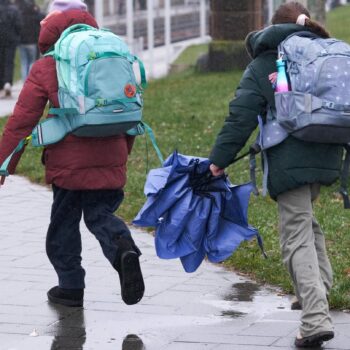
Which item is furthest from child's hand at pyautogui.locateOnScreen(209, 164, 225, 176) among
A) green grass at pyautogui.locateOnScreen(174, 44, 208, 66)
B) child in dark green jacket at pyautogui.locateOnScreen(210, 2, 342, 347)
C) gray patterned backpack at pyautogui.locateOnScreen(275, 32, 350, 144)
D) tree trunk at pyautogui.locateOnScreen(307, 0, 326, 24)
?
green grass at pyautogui.locateOnScreen(174, 44, 208, 66)

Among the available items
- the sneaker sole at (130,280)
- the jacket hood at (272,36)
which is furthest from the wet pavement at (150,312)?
the jacket hood at (272,36)

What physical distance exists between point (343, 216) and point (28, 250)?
259 centimetres

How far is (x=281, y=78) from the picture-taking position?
5.88 m

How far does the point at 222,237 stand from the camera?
6.51 m

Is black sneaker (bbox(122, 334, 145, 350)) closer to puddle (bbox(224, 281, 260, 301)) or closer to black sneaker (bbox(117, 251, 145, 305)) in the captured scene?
black sneaker (bbox(117, 251, 145, 305))

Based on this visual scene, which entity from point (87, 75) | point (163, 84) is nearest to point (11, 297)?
point (87, 75)

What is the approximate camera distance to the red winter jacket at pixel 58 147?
652cm

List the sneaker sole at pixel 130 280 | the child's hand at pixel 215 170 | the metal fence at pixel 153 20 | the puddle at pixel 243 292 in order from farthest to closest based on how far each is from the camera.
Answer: the metal fence at pixel 153 20, the puddle at pixel 243 292, the sneaker sole at pixel 130 280, the child's hand at pixel 215 170

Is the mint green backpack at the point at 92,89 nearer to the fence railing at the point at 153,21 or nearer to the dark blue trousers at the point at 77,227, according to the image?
the dark blue trousers at the point at 77,227

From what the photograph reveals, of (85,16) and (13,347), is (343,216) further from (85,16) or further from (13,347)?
(13,347)

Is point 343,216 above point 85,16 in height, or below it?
below

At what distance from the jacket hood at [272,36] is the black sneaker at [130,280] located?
1.30 metres

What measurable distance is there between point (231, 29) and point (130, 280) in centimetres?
1748

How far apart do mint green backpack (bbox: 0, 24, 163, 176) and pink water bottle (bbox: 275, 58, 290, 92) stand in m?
0.89
